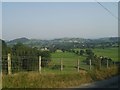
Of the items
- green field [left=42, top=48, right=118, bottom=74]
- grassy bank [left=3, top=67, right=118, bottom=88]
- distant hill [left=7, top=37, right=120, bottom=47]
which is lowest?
grassy bank [left=3, top=67, right=118, bottom=88]

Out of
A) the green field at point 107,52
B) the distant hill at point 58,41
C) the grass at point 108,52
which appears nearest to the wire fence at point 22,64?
the distant hill at point 58,41

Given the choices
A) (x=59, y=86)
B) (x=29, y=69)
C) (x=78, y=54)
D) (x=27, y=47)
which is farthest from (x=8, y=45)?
(x=59, y=86)

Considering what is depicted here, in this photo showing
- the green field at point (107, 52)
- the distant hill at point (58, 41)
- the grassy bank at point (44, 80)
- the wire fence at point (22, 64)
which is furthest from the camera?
the green field at point (107, 52)

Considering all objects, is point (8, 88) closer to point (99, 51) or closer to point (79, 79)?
point (79, 79)

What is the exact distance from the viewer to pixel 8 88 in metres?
13.9

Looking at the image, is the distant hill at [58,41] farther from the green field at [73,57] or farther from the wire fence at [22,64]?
the wire fence at [22,64]

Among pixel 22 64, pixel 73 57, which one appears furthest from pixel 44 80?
pixel 73 57

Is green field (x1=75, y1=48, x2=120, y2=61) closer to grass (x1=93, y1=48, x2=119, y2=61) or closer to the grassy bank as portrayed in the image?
grass (x1=93, y1=48, x2=119, y2=61)

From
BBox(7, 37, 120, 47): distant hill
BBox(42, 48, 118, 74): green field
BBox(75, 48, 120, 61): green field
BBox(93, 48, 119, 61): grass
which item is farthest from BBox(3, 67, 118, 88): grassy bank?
BBox(93, 48, 119, 61): grass

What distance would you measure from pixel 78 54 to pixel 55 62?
1001 cm

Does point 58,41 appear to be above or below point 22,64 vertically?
above

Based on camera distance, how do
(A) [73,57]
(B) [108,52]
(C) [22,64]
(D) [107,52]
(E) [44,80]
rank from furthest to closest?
(D) [107,52] < (B) [108,52] < (A) [73,57] < (C) [22,64] < (E) [44,80]

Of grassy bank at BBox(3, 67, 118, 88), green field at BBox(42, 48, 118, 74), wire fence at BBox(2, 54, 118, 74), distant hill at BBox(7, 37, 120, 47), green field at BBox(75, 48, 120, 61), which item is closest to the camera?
grassy bank at BBox(3, 67, 118, 88)

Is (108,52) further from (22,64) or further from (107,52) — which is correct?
(22,64)
